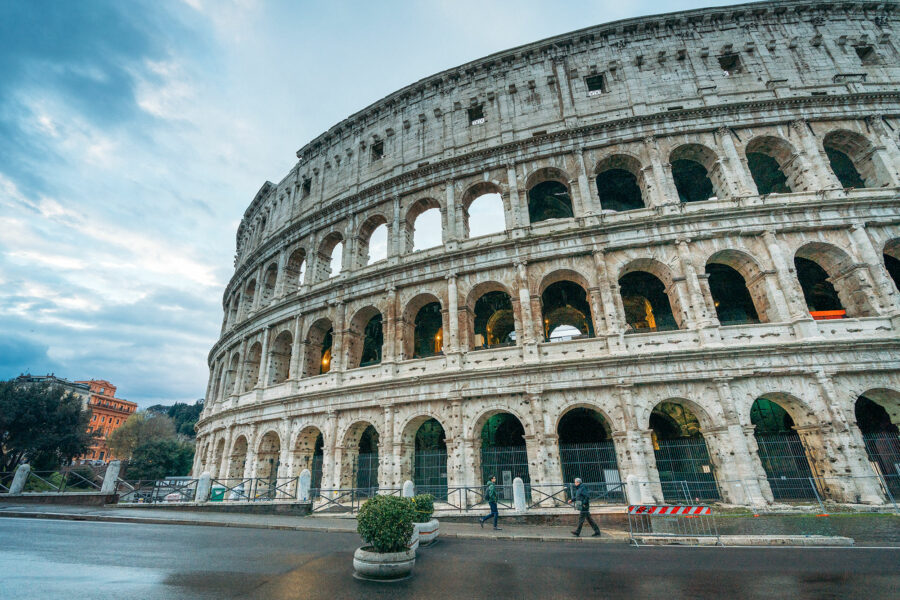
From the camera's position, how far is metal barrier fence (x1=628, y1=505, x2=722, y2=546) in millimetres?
7969

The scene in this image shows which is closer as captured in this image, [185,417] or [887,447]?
[887,447]

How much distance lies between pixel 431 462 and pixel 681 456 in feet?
33.5

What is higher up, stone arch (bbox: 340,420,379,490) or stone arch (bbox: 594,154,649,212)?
stone arch (bbox: 594,154,649,212)

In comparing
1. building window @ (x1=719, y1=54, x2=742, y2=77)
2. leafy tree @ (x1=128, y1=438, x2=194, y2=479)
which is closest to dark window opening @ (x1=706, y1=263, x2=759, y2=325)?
building window @ (x1=719, y1=54, x2=742, y2=77)

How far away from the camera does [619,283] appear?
17.5m

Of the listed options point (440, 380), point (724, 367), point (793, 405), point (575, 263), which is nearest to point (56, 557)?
point (440, 380)

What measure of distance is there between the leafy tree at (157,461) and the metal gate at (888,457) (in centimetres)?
4710

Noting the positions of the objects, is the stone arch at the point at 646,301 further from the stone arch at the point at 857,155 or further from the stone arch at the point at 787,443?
the stone arch at the point at 857,155

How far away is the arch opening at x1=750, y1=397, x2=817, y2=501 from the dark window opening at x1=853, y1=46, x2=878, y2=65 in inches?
665

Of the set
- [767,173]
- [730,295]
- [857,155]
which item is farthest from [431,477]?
[857,155]

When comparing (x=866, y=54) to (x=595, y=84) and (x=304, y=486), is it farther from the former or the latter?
(x=304, y=486)

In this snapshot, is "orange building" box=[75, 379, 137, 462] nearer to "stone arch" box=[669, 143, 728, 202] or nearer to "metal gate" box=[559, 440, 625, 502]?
"metal gate" box=[559, 440, 625, 502]

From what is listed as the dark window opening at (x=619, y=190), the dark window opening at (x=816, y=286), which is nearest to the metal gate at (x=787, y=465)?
the dark window opening at (x=816, y=286)

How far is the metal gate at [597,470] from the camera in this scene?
1309 centimetres
